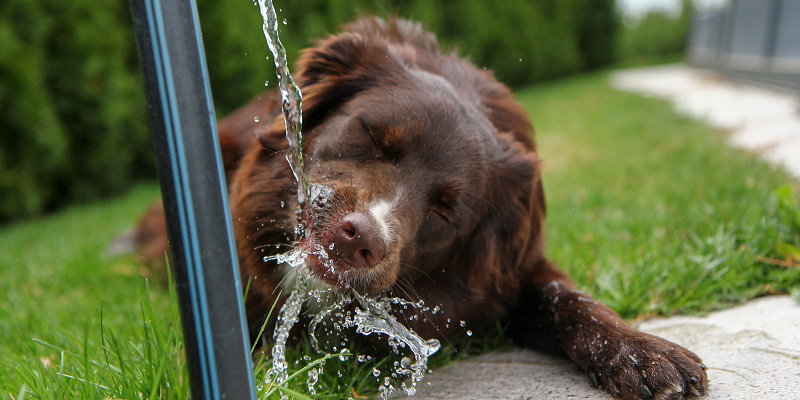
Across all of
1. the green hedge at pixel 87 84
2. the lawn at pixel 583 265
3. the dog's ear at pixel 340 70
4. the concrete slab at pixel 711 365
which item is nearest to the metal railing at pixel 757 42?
the lawn at pixel 583 265

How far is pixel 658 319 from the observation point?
249 cm

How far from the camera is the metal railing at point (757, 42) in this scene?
7180 millimetres

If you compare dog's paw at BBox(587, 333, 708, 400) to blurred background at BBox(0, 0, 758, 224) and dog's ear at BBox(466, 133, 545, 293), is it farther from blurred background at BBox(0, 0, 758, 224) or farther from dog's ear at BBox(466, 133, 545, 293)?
blurred background at BBox(0, 0, 758, 224)

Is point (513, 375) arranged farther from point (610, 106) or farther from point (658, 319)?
point (610, 106)

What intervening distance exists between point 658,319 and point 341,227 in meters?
1.44

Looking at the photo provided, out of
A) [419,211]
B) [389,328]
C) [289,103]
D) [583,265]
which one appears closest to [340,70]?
[289,103]

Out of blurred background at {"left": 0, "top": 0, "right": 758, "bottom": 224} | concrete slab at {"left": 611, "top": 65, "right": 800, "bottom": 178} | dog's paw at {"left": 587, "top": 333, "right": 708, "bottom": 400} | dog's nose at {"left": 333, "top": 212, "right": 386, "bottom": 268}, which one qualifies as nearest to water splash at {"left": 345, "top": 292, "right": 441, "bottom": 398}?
dog's nose at {"left": 333, "top": 212, "right": 386, "bottom": 268}

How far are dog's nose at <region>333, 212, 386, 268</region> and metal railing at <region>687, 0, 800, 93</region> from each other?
6521 mm

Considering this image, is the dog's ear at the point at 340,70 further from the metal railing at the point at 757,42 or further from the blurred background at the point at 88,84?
the metal railing at the point at 757,42

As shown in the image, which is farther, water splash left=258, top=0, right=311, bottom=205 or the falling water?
the falling water

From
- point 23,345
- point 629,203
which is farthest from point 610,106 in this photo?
point 23,345

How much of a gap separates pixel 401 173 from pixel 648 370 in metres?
1.02

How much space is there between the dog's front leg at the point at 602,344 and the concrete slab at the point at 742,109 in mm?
2555

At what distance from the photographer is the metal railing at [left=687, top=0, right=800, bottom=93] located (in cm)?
718
